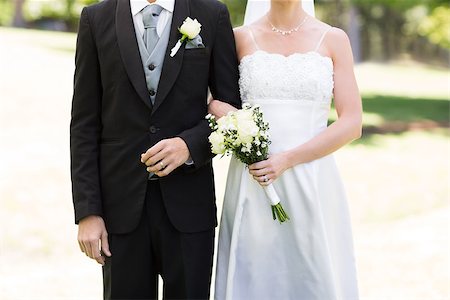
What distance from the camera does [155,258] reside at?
3.43 m

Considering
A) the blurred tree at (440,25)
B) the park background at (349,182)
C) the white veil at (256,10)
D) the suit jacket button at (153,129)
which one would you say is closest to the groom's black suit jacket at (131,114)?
the suit jacket button at (153,129)

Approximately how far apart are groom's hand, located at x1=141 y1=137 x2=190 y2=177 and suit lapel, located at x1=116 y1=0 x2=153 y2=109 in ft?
0.65

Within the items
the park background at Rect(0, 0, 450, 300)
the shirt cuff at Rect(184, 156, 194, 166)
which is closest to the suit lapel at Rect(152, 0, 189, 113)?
the shirt cuff at Rect(184, 156, 194, 166)

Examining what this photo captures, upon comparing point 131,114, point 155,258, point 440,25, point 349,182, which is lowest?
point 349,182

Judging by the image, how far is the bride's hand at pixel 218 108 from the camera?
11.3ft

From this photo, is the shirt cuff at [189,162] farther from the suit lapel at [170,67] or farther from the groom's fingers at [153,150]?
the suit lapel at [170,67]

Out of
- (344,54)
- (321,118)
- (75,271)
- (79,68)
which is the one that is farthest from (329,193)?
(75,271)

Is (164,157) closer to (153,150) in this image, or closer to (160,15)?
(153,150)

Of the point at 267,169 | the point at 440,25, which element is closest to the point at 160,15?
the point at 267,169

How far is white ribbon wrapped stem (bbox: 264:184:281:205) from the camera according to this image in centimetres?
357

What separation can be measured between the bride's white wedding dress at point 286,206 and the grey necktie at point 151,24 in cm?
54

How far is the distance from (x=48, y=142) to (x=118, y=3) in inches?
374

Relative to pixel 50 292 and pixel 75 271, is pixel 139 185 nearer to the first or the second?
pixel 50 292

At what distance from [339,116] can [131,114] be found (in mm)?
1050
